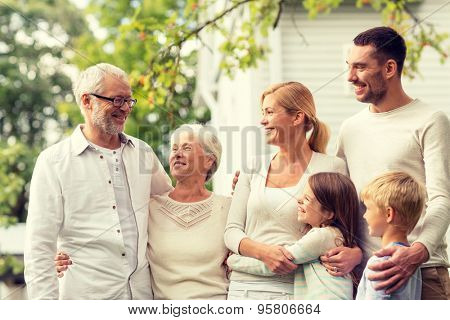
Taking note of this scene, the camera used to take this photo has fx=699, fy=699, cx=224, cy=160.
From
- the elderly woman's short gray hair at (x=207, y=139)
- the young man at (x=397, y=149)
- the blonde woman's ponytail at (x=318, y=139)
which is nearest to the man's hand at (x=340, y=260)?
the young man at (x=397, y=149)

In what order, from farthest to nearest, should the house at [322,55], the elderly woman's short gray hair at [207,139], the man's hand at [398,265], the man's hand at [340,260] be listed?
1. the house at [322,55]
2. the elderly woman's short gray hair at [207,139]
3. the man's hand at [340,260]
4. the man's hand at [398,265]

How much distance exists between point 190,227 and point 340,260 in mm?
535

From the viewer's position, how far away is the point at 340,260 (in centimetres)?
224

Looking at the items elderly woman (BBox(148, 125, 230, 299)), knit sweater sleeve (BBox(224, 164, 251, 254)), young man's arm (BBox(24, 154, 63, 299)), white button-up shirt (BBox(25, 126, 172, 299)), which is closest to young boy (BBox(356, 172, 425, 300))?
knit sweater sleeve (BBox(224, 164, 251, 254))

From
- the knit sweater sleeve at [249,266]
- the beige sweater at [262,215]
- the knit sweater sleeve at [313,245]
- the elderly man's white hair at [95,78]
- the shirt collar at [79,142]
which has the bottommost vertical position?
the knit sweater sleeve at [249,266]

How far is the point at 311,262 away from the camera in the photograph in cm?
229

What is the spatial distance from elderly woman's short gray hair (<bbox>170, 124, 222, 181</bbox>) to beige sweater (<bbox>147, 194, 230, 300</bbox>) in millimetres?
150

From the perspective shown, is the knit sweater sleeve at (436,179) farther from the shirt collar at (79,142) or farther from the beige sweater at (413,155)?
the shirt collar at (79,142)

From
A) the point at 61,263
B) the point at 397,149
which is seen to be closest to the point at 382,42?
the point at 397,149

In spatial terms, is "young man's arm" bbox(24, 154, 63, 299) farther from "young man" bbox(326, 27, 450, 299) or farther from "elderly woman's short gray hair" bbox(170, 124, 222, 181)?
"young man" bbox(326, 27, 450, 299)

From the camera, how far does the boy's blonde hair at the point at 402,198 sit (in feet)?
7.11

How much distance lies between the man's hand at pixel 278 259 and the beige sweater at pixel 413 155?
0.26 metres

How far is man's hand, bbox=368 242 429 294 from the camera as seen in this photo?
2123 millimetres

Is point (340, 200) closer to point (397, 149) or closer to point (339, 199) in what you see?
point (339, 199)
